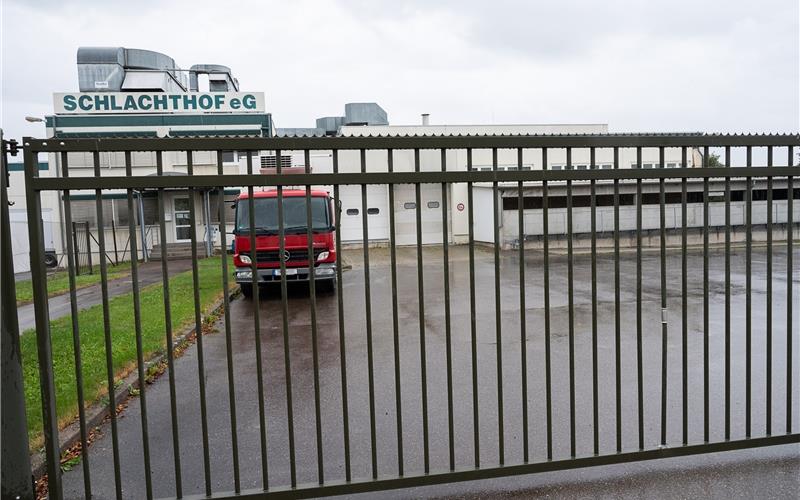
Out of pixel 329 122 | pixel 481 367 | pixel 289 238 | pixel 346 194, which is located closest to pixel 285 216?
pixel 289 238

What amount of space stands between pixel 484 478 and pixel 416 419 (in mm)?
1625

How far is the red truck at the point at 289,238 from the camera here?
41.9 feet

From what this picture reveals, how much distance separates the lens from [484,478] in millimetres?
3580

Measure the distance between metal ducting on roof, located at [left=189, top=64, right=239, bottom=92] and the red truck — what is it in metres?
28.5

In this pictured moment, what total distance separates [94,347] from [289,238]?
5.49 m

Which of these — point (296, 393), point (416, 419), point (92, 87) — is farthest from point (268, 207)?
point (92, 87)

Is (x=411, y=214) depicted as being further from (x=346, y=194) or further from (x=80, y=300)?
(x=80, y=300)

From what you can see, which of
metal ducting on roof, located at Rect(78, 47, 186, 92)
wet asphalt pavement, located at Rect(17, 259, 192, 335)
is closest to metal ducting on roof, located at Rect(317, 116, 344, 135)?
metal ducting on roof, located at Rect(78, 47, 186, 92)

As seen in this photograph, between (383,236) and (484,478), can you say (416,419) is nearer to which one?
(484,478)

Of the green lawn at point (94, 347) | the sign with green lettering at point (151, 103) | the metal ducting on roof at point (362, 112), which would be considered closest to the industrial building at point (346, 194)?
the sign with green lettering at point (151, 103)

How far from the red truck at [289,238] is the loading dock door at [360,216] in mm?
14354

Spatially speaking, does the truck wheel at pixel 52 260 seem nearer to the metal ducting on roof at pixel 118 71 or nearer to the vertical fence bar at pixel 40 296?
the metal ducting on roof at pixel 118 71

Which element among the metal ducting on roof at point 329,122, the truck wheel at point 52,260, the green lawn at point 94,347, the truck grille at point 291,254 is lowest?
the green lawn at point 94,347

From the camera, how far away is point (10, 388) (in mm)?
3125
